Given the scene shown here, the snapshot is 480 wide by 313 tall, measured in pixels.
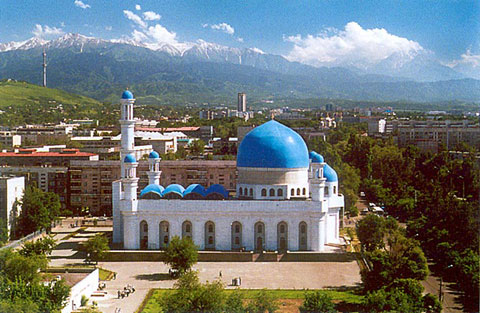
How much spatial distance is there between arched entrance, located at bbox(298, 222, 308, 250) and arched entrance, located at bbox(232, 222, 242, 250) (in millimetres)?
2476

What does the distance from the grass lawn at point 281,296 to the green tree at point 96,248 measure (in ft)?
16.1

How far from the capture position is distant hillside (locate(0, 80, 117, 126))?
10056cm

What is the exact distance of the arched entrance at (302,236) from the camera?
28406 millimetres

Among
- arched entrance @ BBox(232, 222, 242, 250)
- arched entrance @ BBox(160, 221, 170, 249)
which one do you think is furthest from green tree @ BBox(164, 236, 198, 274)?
arched entrance @ BBox(232, 222, 242, 250)

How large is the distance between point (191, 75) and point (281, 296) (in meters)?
139

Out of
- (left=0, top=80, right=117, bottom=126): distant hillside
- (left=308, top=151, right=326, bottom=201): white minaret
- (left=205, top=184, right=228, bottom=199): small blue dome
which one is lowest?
(left=205, top=184, right=228, bottom=199): small blue dome

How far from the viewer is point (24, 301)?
16812 millimetres

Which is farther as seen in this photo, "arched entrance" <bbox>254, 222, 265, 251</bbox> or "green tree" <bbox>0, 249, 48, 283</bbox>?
"arched entrance" <bbox>254, 222, 265, 251</bbox>

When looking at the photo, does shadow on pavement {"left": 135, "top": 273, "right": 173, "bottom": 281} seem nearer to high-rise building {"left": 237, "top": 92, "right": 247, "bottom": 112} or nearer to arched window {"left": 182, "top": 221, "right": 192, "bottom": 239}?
arched window {"left": 182, "top": 221, "right": 192, "bottom": 239}

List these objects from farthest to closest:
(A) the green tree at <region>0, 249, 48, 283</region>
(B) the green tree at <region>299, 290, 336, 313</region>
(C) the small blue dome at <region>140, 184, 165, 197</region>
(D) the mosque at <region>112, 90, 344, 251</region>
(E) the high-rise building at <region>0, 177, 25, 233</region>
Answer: (E) the high-rise building at <region>0, 177, 25, 233</region> < (C) the small blue dome at <region>140, 184, 165, 197</region> < (D) the mosque at <region>112, 90, 344, 251</region> < (A) the green tree at <region>0, 249, 48, 283</region> < (B) the green tree at <region>299, 290, 336, 313</region>

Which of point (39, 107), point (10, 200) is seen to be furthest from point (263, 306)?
point (39, 107)

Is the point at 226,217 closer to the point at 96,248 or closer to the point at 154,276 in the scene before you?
the point at 154,276

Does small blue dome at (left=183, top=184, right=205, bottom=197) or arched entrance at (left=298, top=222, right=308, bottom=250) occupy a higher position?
small blue dome at (left=183, top=184, right=205, bottom=197)

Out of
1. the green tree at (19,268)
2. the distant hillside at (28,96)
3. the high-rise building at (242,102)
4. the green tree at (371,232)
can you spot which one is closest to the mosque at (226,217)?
the green tree at (371,232)
